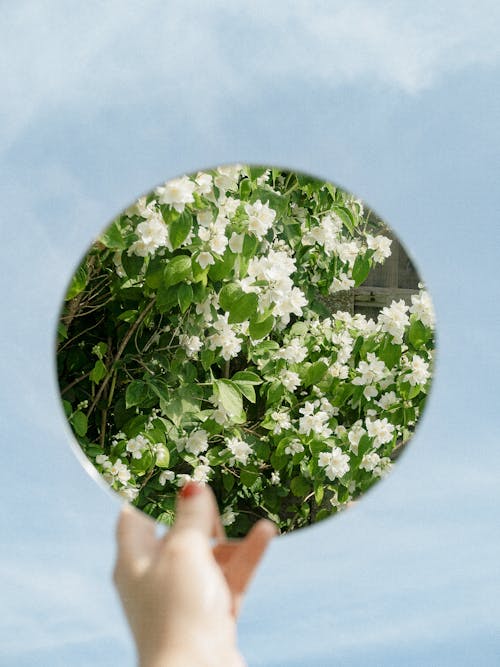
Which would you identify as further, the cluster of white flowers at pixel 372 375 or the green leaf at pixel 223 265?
the cluster of white flowers at pixel 372 375

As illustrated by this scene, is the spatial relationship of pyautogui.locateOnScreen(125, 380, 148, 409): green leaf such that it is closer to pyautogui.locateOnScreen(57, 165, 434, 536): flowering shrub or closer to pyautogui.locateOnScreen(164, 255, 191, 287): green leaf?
pyautogui.locateOnScreen(57, 165, 434, 536): flowering shrub

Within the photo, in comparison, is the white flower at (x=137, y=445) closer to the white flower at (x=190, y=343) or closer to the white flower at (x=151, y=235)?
the white flower at (x=190, y=343)

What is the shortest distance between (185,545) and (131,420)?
39.7 inches

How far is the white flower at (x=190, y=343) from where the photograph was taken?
173 centimetres

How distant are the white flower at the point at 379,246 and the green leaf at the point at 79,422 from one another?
0.72 m

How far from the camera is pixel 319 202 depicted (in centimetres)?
187

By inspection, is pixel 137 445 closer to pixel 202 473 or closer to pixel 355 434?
pixel 202 473

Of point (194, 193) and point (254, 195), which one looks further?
point (254, 195)

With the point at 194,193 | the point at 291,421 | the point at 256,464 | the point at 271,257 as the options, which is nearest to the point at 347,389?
the point at 291,421

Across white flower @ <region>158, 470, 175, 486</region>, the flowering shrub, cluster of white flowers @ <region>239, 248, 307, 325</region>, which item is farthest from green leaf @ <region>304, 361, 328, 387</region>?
white flower @ <region>158, 470, 175, 486</region>

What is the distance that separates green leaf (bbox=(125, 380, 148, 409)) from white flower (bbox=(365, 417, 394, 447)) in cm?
58

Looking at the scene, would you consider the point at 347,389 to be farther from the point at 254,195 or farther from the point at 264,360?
the point at 254,195

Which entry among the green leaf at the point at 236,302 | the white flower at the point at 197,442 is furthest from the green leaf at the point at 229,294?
the white flower at the point at 197,442

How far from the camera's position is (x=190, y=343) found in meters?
1.73
